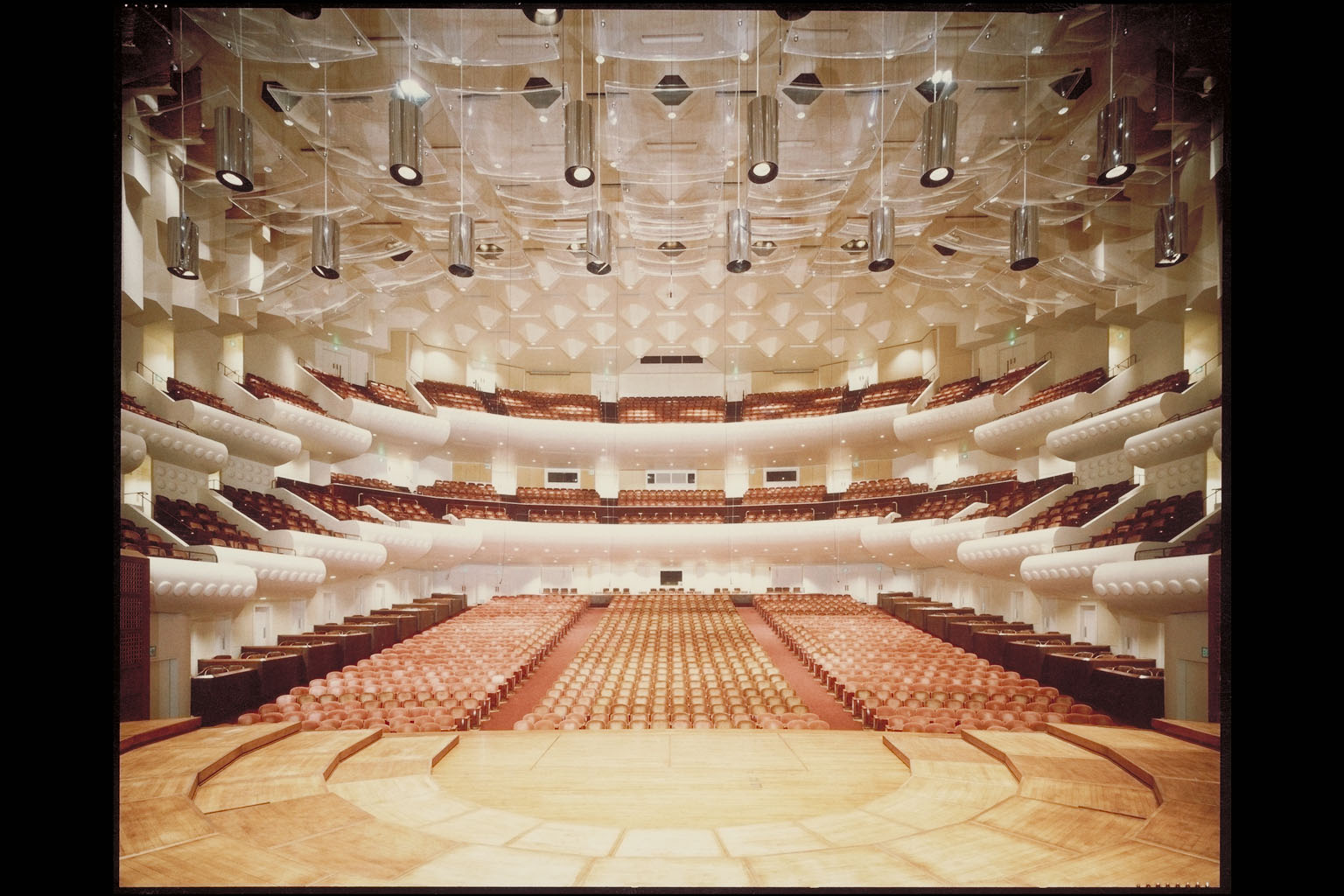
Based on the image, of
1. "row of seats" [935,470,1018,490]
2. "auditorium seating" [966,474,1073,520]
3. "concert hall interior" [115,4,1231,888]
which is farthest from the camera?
"row of seats" [935,470,1018,490]

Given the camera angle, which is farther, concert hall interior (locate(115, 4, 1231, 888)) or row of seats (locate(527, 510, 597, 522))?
row of seats (locate(527, 510, 597, 522))

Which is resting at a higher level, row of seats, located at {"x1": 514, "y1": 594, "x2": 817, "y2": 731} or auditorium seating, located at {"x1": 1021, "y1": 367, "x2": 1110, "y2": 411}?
auditorium seating, located at {"x1": 1021, "y1": 367, "x2": 1110, "y2": 411}

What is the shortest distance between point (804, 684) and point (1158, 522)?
4188 millimetres

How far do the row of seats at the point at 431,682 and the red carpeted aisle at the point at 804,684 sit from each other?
3.01m

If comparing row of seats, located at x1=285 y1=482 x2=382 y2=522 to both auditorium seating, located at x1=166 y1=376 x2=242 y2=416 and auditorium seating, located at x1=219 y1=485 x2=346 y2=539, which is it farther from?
auditorium seating, located at x1=166 y1=376 x2=242 y2=416

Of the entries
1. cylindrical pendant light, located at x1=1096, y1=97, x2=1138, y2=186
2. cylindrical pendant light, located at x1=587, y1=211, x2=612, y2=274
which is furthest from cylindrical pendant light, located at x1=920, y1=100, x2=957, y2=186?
cylindrical pendant light, located at x1=587, y1=211, x2=612, y2=274

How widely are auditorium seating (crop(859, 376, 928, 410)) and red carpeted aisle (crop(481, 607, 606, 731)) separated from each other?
7.52 m

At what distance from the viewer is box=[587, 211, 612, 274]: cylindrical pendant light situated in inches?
235

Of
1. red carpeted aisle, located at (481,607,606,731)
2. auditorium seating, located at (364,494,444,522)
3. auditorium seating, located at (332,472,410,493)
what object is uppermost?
auditorium seating, located at (332,472,410,493)

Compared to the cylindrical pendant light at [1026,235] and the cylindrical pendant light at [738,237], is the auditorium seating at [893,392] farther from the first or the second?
the cylindrical pendant light at [738,237]

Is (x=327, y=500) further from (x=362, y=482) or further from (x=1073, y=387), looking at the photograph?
(x=1073, y=387)

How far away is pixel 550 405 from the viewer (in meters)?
15.4

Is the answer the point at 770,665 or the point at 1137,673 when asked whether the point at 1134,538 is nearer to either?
the point at 1137,673

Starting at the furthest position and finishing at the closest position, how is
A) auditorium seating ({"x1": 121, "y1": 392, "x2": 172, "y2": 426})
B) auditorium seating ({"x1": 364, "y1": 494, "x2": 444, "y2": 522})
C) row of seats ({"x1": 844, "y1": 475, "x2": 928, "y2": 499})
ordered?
row of seats ({"x1": 844, "y1": 475, "x2": 928, "y2": 499}) < auditorium seating ({"x1": 364, "y1": 494, "x2": 444, "y2": 522}) < auditorium seating ({"x1": 121, "y1": 392, "x2": 172, "y2": 426})
